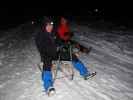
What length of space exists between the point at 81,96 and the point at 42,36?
218cm

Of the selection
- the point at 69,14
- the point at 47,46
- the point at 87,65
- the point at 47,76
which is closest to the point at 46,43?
the point at 47,46

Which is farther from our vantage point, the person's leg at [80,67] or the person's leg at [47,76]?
the person's leg at [80,67]

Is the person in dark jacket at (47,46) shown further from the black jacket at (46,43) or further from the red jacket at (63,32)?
the red jacket at (63,32)

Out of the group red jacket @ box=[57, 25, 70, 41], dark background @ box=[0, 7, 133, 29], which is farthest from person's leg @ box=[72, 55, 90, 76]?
dark background @ box=[0, 7, 133, 29]

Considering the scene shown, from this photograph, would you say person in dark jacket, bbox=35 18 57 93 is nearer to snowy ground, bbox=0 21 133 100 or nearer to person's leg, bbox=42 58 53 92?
person's leg, bbox=42 58 53 92

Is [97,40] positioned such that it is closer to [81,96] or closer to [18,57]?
[18,57]

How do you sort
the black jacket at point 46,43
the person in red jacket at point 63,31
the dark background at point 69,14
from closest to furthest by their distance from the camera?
the black jacket at point 46,43 < the person in red jacket at point 63,31 < the dark background at point 69,14

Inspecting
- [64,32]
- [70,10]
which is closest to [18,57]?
[64,32]

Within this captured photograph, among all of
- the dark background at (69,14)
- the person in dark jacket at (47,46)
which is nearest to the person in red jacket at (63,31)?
the person in dark jacket at (47,46)

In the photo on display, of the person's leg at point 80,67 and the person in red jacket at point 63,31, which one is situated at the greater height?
the person in red jacket at point 63,31

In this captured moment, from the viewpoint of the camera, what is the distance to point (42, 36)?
6977 millimetres

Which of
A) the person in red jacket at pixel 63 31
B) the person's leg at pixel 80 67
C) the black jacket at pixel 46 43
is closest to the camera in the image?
the black jacket at pixel 46 43

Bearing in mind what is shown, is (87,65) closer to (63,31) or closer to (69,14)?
(63,31)

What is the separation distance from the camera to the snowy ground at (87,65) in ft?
24.3
